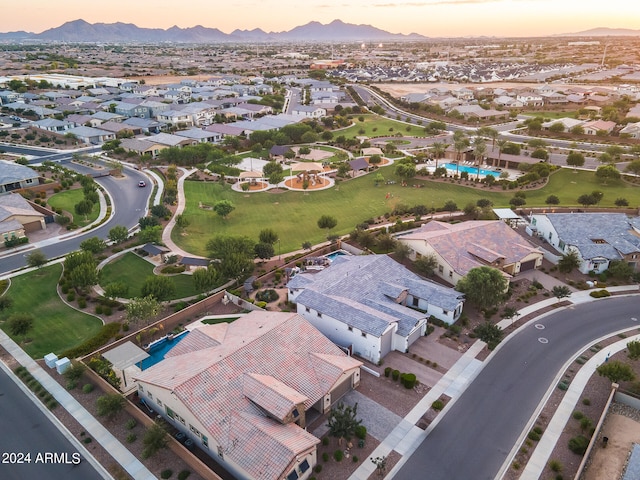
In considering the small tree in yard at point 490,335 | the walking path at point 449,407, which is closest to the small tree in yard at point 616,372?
the walking path at point 449,407

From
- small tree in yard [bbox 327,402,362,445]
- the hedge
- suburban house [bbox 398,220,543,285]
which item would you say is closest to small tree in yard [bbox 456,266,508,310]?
suburban house [bbox 398,220,543,285]

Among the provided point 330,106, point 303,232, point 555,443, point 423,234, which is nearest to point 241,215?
point 303,232

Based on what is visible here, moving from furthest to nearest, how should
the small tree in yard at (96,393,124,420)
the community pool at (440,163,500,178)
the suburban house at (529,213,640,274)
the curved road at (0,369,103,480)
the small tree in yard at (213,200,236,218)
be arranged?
the community pool at (440,163,500,178)
the small tree in yard at (213,200,236,218)
the suburban house at (529,213,640,274)
the small tree in yard at (96,393,124,420)
the curved road at (0,369,103,480)

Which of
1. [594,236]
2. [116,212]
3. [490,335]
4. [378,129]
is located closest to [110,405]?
[490,335]

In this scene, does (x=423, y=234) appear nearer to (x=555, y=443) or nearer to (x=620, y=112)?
(x=555, y=443)

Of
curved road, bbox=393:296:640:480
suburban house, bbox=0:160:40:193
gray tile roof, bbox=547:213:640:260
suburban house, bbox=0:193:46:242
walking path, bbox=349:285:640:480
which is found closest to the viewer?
walking path, bbox=349:285:640:480

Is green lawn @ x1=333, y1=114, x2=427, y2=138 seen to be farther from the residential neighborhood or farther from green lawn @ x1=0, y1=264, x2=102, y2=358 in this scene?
green lawn @ x1=0, y1=264, x2=102, y2=358
